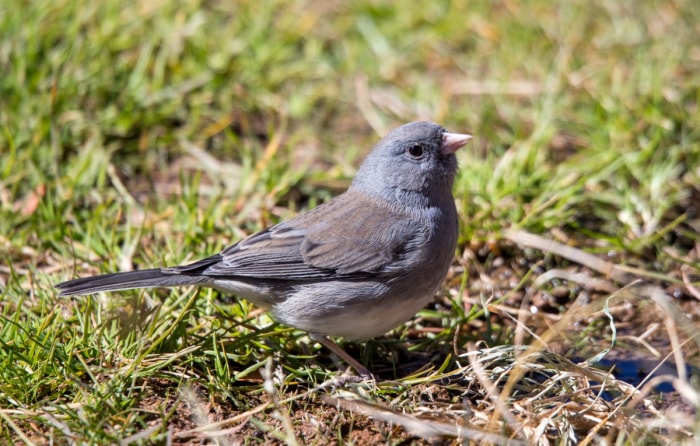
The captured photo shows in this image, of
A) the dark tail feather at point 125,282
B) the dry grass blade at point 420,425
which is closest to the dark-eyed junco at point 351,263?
the dark tail feather at point 125,282

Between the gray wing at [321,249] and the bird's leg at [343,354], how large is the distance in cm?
27

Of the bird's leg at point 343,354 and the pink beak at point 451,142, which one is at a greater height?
the pink beak at point 451,142

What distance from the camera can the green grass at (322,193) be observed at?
3.16 meters

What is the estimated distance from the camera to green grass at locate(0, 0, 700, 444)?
3162mm

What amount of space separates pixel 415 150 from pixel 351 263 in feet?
2.23

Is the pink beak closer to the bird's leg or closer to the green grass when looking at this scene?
the green grass

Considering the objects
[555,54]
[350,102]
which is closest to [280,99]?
[350,102]

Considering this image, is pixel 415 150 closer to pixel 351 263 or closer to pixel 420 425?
pixel 351 263

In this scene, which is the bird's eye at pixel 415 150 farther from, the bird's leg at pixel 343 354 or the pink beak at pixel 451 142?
the bird's leg at pixel 343 354

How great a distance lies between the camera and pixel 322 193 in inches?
191

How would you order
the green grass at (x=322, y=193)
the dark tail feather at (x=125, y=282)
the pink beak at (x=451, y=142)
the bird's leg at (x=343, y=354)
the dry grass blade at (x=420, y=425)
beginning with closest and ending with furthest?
the dry grass blade at (x=420, y=425) → the green grass at (x=322, y=193) → the dark tail feather at (x=125, y=282) → the bird's leg at (x=343, y=354) → the pink beak at (x=451, y=142)

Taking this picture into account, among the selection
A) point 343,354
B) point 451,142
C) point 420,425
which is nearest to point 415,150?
point 451,142

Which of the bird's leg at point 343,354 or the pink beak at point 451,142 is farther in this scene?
the pink beak at point 451,142

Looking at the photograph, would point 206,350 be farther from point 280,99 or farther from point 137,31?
point 137,31
